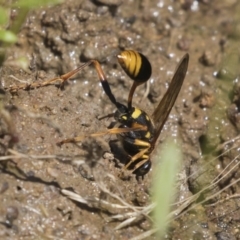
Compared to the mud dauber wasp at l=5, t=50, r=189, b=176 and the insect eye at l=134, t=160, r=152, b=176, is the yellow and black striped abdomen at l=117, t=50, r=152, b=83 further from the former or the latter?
the insect eye at l=134, t=160, r=152, b=176

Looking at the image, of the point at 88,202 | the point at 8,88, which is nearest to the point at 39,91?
the point at 8,88

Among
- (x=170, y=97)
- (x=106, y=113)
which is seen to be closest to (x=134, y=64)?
(x=170, y=97)

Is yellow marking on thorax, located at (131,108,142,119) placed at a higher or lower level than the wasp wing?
lower

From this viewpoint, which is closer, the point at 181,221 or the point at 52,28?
the point at 181,221

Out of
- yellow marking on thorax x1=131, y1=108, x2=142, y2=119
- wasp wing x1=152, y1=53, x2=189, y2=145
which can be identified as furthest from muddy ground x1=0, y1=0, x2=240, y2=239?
wasp wing x1=152, y1=53, x2=189, y2=145

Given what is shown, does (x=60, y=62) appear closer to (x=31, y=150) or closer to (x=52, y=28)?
(x=52, y=28)

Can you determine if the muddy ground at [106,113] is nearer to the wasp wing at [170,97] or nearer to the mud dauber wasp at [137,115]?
the mud dauber wasp at [137,115]

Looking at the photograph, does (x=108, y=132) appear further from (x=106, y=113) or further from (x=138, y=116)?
(x=106, y=113)
